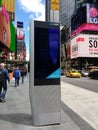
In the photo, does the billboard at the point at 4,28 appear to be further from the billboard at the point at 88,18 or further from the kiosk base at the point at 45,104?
the billboard at the point at 88,18

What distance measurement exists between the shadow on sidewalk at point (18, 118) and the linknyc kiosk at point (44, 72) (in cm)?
61

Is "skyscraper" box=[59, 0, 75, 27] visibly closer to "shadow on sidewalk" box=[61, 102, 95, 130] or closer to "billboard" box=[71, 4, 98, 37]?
"billboard" box=[71, 4, 98, 37]

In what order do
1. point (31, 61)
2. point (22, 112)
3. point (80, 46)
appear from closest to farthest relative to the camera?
point (31, 61) < point (22, 112) < point (80, 46)

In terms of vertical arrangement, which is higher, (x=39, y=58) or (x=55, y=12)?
(x=55, y=12)

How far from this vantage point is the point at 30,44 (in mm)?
9086

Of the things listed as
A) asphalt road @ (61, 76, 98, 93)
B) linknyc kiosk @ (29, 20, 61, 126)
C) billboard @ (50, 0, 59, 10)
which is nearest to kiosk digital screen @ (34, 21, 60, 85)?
linknyc kiosk @ (29, 20, 61, 126)

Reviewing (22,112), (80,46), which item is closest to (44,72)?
(22,112)

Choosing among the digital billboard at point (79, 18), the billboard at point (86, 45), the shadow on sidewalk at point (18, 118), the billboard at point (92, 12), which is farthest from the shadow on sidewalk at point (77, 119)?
the digital billboard at point (79, 18)

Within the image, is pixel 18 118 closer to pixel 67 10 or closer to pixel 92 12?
pixel 92 12

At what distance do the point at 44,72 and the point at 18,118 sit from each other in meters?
1.99

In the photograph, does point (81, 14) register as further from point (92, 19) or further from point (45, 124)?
point (45, 124)

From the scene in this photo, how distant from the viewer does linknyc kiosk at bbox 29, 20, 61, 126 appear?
29.8 ft

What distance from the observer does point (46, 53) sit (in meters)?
9.18

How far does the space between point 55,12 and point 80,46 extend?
8825 centimetres
